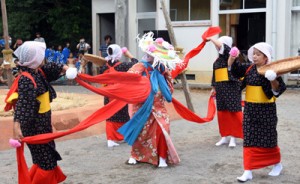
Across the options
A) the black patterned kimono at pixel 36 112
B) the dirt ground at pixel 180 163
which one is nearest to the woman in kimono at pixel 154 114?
the dirt ground at pixel 180 163

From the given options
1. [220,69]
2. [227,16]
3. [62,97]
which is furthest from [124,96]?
[227,16]

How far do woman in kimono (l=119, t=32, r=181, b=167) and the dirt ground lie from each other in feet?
0.56

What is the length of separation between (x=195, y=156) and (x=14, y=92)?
123 inches

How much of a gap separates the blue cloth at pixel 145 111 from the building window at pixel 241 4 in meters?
9.84

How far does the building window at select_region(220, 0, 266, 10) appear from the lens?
1520 cm

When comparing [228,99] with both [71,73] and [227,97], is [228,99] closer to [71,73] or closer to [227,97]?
[227,97]

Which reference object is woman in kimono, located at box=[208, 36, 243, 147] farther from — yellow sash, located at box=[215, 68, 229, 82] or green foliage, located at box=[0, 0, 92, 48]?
green foliage, located at box=[0, 0, 92, 48]

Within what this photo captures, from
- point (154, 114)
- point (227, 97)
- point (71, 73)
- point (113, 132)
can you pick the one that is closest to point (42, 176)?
point (71, 73)

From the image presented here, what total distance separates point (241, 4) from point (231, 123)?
9.05 meters

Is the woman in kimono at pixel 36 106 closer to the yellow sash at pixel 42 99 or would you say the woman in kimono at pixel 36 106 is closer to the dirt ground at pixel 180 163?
the yellow sash at pixel 42 99

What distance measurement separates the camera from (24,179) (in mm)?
4727

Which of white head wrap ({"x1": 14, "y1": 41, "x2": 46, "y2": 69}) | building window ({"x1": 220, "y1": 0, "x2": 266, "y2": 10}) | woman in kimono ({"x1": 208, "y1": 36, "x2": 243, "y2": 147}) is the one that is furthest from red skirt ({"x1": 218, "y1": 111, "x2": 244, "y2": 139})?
building window ({"x1": 220, "y1": 0, "x2": 266, "y2": 10})

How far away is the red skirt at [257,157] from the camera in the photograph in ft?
17.9

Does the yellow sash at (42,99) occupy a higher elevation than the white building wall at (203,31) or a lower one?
lower
